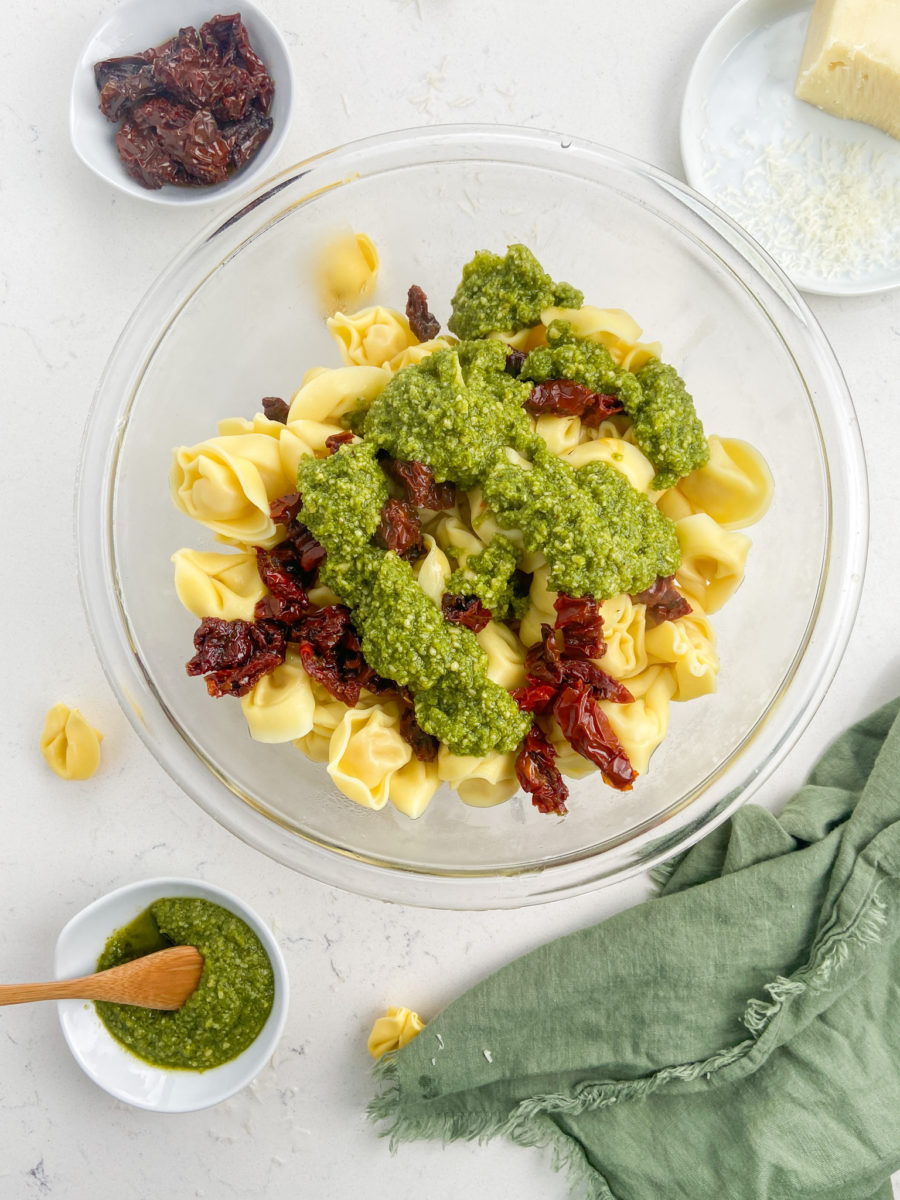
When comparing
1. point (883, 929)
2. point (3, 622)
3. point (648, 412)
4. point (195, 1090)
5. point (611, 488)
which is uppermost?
point (648, 412)

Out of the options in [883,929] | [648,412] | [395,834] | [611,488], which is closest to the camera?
[611,488]

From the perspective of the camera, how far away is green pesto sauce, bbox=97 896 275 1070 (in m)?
2.93

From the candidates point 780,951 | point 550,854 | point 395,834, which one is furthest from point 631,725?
point 780,951

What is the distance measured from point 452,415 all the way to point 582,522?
0.37 meters

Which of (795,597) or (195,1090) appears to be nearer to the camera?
(795,597)

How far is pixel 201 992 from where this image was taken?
9.61 ft

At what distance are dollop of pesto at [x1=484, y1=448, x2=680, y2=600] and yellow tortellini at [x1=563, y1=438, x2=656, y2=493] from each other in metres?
0.05

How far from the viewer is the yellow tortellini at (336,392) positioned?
94.3 inches

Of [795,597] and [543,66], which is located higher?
[543,66]

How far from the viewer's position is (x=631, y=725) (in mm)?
2379

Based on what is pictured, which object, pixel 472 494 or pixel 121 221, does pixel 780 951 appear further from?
pixel 121 221

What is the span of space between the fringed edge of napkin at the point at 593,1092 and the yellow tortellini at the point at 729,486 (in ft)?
4.24

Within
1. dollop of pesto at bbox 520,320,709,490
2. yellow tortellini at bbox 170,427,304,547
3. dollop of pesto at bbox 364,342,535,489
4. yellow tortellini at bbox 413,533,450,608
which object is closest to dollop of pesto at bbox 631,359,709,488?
dollop of pesto at bbox 520,320,709,490

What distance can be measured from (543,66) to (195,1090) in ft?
11.1
